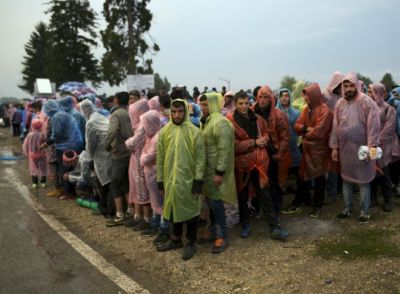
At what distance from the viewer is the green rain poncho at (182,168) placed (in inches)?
184

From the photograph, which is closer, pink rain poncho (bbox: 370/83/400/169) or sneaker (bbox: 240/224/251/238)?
sneaker (bbox: 240/224/251/238)

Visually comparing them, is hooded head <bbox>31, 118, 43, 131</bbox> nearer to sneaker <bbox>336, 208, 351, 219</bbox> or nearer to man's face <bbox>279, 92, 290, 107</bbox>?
man's face <bbox>279, 92, 290, 107</bbox>

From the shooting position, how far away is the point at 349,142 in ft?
17.3

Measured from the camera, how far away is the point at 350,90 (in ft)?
17.2

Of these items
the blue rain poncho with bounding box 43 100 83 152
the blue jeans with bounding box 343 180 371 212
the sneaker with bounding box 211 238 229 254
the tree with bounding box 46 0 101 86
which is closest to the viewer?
the sneaker with bounding box 211 238 229 254

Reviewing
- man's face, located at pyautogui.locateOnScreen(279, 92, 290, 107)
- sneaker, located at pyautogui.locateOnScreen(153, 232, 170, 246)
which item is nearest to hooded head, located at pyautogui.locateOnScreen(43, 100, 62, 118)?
sneaker, located at pyautogui.locateOnScreen(153, 232, 170, 246)

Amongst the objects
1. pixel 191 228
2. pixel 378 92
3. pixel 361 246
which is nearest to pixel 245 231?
pixel 191 228

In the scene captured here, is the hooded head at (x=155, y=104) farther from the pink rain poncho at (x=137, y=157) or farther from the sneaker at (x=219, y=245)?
the sneaker at (x=219, y=245)

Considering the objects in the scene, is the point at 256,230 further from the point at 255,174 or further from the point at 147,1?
the point at 147,1

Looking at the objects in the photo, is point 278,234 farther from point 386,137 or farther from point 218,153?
point 386,137

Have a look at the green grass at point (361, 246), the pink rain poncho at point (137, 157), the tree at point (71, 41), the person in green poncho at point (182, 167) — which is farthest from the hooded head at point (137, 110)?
the tree at point (71, 41)

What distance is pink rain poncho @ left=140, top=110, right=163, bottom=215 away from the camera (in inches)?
212

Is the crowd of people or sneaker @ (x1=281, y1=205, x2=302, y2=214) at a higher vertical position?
the crowd of people

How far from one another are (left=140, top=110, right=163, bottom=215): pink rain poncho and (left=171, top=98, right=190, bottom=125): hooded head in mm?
708
